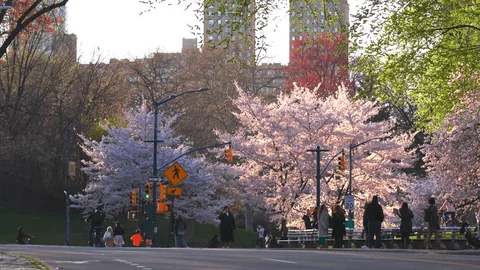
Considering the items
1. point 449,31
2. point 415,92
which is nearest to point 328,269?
point 449,31

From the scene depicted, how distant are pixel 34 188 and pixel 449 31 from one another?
50.0m

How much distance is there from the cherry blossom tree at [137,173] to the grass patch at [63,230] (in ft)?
6.44

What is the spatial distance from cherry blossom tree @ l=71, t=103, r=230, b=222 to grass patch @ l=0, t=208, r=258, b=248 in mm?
1963

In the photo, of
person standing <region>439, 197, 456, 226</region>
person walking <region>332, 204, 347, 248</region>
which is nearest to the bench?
person standing <region>439, 197, 456, 226</region>

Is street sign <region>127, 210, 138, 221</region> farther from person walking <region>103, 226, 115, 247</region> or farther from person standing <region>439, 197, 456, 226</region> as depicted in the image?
person standing <region>439, 197, 456, 226</region>

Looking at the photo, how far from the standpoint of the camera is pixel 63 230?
2557 inches

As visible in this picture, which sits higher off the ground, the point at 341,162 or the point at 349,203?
the point at 341,162

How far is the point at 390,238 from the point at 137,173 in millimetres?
25879

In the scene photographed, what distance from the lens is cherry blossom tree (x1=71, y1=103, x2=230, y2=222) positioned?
63.1 meters

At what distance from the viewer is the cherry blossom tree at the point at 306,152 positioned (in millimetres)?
59156

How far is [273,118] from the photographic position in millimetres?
60719

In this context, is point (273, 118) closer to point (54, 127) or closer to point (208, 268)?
point (54, 127)

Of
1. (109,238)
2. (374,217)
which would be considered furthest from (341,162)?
(374,217)

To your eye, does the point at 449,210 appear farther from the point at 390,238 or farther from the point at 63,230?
the point at 63,230
